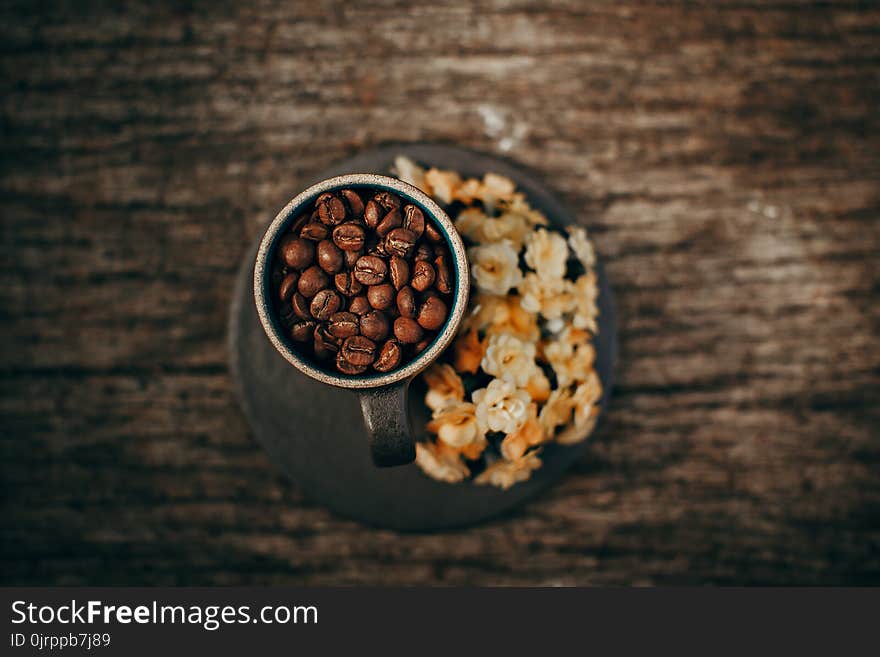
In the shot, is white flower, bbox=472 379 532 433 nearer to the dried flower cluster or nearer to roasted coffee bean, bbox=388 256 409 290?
the dried flower cluster

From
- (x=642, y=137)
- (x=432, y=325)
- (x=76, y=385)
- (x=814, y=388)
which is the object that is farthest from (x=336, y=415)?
(x=814, y=388)

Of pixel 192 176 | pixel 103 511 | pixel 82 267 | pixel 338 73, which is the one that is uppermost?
pixel 338 73

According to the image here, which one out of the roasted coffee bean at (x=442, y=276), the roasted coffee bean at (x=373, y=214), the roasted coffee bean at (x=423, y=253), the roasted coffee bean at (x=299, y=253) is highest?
the roasted coffee bean at (x=373, y=214)

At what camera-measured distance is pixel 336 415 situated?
0.68 m

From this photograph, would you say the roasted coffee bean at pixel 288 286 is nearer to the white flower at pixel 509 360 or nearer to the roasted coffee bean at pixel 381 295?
the roasted coffee bean at pixel 381 295

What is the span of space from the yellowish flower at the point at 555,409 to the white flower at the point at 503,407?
0.05 metres

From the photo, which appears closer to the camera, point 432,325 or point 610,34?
point 432,325

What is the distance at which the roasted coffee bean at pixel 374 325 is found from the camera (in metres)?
0.45

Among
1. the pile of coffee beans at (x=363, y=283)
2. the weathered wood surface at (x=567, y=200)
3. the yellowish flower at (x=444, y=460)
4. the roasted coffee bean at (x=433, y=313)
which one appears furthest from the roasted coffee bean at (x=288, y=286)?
the weathered wood surface at (x=567, y=200)

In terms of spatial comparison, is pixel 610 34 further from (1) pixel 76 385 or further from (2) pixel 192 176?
(1) pixel 76 385

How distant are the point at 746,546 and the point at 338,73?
96 centimetres

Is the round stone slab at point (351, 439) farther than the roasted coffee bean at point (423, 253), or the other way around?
the round stone slab at point (351, 439)

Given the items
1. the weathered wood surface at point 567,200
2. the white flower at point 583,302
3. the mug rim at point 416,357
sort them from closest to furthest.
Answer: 1. the mug rim at point 416,357
2. the white flower at point 583,302
3. the weathered wood surface at point 567,200

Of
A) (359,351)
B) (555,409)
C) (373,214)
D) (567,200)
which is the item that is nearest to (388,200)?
(373,214)
